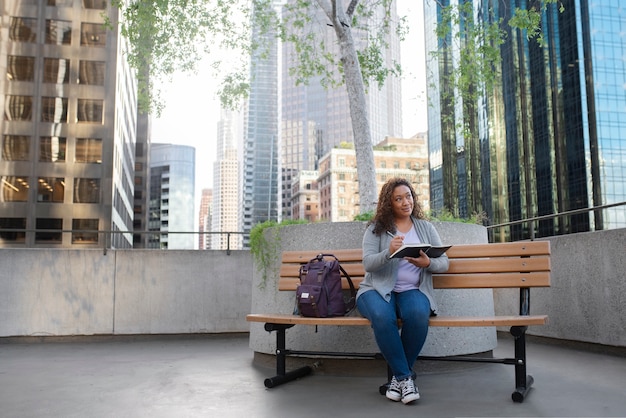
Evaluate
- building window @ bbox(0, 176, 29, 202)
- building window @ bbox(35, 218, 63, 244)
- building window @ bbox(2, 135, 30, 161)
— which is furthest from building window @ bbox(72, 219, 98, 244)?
building window @ bbox(2, 135, 30, 161)

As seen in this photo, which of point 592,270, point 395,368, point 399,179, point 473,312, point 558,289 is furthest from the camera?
point 558,289

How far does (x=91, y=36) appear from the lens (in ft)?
154

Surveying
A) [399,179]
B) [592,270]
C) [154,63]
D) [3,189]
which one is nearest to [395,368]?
[399,179]

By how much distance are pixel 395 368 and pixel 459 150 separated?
2228 inches

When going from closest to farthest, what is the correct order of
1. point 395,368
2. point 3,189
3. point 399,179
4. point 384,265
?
point 395,368
point 384,265
point 399,179
point 3,189

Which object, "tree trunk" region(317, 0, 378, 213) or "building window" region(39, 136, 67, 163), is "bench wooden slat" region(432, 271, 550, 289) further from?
"building window" region(39, 136, 67, 163)

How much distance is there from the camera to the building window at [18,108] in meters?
45.5

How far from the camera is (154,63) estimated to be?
984cm

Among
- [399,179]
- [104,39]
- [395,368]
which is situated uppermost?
[104,39]

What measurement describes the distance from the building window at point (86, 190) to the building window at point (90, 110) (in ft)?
16.3

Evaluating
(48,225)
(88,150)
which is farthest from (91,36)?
(48,225)

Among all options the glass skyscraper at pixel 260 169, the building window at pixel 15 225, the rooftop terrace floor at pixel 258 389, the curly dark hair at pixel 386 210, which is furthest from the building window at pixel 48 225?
the glass skyscraper at pixel 260 169

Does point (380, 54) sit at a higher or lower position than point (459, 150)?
lower

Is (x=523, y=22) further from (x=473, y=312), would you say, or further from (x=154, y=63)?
(x=154, y=63)
